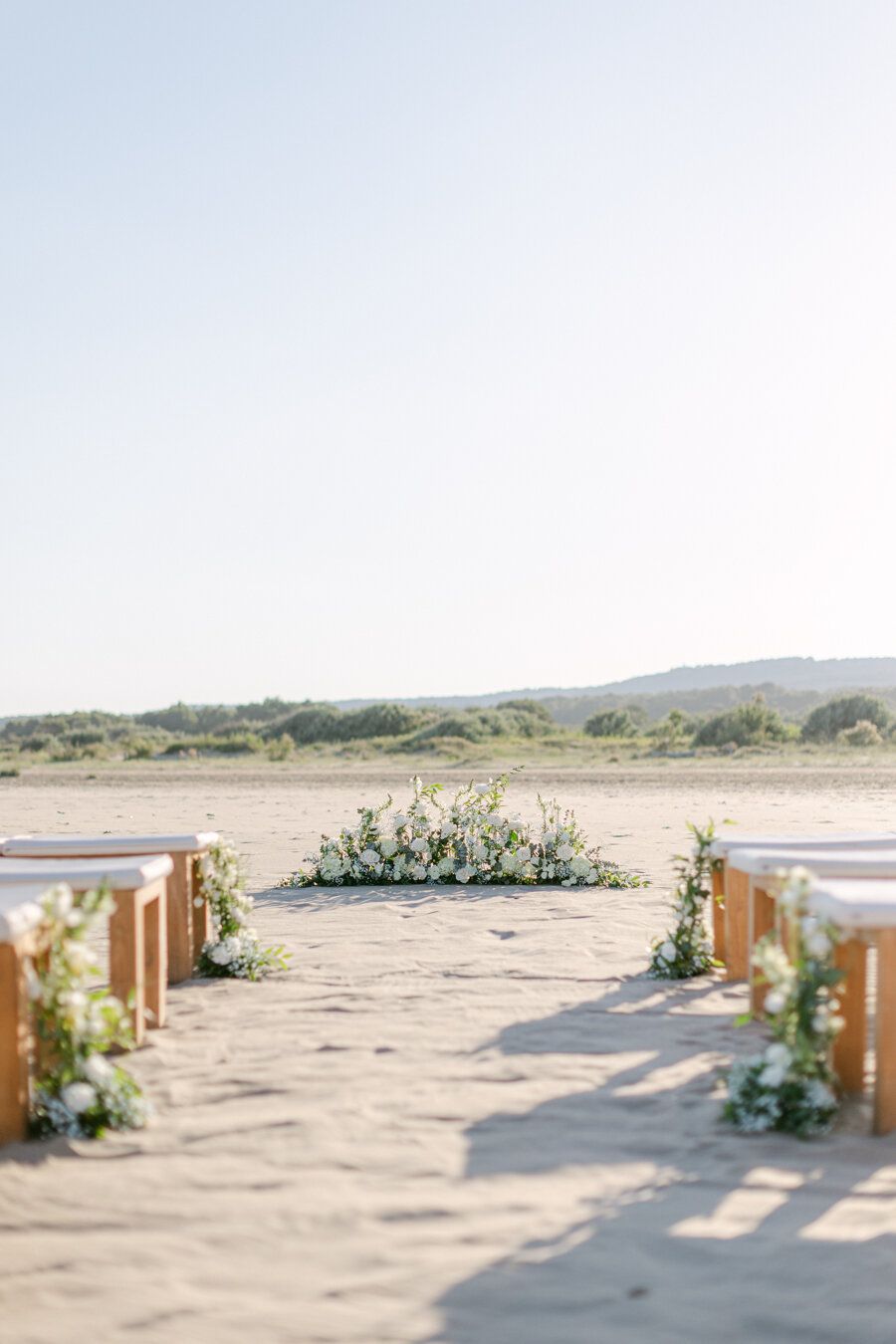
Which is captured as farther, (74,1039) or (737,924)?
(737,924)

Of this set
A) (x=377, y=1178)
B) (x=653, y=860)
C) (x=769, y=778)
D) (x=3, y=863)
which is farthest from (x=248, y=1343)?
(x=769, y=778)

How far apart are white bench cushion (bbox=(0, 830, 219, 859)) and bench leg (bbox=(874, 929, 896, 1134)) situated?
10.3 feet

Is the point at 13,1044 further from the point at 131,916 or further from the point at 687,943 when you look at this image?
the point at 687,943

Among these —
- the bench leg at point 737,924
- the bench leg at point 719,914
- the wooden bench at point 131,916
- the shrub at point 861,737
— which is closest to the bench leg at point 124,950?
the wooden bench at point 131,916

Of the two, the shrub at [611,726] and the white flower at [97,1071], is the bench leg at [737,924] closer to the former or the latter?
the white flower at [97,1071]

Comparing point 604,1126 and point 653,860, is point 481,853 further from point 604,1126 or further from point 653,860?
point 604,1126

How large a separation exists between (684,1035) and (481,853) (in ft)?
13.4

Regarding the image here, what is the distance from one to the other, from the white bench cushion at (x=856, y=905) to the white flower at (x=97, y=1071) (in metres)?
2.24

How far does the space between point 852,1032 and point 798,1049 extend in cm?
43

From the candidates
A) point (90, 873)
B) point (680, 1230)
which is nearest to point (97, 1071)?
point (90, 873)

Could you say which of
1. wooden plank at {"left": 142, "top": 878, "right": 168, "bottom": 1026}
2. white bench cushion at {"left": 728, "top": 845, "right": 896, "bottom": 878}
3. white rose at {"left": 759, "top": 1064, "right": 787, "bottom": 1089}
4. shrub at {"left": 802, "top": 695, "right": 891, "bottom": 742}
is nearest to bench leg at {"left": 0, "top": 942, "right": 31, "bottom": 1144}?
wooden plank at {"left": 142, "top": 878, "right": 168, "bottom": 1026}

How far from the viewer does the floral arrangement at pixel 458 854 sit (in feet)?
28.0

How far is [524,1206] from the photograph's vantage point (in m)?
3.00

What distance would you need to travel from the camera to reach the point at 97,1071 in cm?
347
